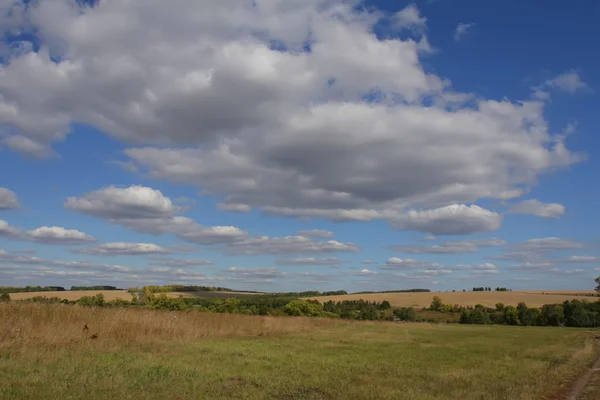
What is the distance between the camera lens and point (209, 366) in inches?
598

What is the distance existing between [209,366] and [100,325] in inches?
325

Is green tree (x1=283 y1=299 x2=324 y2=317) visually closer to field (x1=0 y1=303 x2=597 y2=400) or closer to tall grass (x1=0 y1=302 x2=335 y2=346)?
tall grass (x1=0 y1=302 x2=335 y2=346)

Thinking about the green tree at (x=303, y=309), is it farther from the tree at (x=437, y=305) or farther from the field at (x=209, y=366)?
the tree at (x=437, y=305)

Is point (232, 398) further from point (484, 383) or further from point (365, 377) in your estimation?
point (484, 383)

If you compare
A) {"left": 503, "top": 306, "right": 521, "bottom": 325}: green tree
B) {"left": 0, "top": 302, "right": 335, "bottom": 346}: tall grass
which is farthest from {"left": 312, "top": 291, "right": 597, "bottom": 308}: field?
{"left": 0, "top": 302, "right": 335, "bottom": 346}: tall grass

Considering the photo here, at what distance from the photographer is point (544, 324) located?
102625mm

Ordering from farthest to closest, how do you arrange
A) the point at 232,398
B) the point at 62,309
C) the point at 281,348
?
the point at 281,348 < the point at 62,309 < the point at 232,398

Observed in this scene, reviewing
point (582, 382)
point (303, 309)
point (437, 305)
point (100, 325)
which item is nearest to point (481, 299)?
point (437, 305)

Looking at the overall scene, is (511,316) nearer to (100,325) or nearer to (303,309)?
(303,309)

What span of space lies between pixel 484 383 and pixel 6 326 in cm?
1675

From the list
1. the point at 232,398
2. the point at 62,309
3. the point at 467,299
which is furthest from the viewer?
the point at 467,299

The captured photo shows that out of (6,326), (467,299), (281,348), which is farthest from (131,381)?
(467,299)

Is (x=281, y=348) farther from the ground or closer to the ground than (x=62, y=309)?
closer to the ground

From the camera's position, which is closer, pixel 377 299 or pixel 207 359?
pixel 207 359
